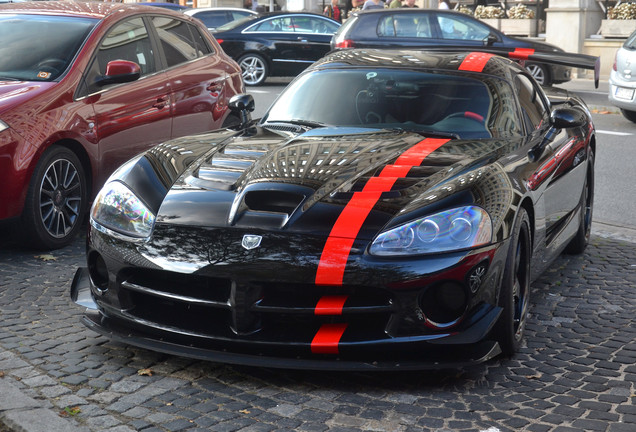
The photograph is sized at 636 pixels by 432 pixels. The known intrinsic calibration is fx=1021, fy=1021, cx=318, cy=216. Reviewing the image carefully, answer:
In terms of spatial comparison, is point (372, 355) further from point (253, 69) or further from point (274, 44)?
point (274, 44)

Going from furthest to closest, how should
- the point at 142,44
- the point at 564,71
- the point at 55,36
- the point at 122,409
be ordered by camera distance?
the point at 564,71 → the point at 142,44 → the point at 55,36 → the point at 122,409

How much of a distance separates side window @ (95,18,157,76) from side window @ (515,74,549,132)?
3.23m

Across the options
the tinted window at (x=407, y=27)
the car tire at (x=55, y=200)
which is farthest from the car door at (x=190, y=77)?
the tinted window at (x=407, y=27)

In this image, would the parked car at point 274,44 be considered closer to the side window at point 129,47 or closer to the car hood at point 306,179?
the side window at point 129,47

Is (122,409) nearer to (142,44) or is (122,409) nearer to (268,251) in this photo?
(268,251)

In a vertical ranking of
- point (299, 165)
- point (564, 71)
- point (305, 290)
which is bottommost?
point (564, 71)

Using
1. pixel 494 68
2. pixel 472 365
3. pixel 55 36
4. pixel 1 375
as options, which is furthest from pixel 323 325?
pixel 55 36

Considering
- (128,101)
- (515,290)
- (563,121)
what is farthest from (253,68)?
(515,290)

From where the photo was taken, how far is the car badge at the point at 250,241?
433cm

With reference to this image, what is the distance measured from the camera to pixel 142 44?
8.33 meters

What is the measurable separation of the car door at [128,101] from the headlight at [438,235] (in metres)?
3.70

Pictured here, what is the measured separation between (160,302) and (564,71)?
16599 mm

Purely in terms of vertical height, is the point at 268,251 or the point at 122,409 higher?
the point at 268,251

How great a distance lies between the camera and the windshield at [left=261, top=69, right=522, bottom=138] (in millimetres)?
5695
